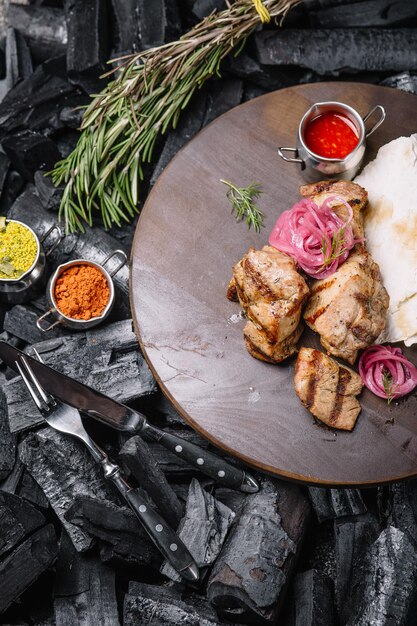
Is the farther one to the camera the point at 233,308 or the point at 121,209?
the point at 121,209

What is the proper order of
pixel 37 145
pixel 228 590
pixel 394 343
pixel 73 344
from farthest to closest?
pixel 37 145 < pixel 73 344 < pixel 394 343 < pixel 228 590

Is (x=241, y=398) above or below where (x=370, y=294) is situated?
below

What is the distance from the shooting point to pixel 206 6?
5598mm

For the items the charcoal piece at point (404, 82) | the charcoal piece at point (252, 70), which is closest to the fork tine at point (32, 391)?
the charcoal piece at point (252, 70)

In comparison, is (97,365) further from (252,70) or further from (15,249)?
(252,70)

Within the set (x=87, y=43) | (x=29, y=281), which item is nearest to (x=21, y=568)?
(x=29, y=281)

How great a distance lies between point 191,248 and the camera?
15.2 ft

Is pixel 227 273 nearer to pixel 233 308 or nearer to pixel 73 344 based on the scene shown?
pixel 233 308

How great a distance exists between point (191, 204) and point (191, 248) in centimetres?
34

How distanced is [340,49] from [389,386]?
9.32 feet

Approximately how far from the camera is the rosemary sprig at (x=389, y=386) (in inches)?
166

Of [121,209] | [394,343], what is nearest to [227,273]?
[394,343]

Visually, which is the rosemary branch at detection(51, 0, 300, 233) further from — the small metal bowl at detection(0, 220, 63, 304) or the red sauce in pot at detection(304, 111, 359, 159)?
the red sauce in pot at detection(304, 111, 359, 159)

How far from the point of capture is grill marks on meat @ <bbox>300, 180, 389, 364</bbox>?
4172 mm
